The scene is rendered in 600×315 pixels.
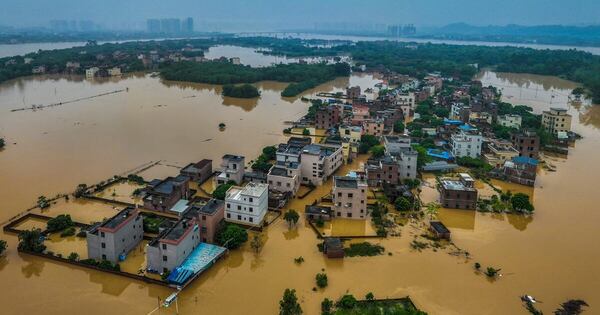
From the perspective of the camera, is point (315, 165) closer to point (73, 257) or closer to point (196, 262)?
point (196, 262)

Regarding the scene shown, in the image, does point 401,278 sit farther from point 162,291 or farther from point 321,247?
point 162,291

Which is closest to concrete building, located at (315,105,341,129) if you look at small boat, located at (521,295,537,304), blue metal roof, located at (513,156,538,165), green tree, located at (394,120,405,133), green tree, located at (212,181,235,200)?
green tree, located at (394,120,405,133)

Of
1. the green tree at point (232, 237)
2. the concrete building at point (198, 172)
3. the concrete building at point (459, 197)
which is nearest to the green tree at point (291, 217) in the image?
the green tree at point (232, 237)

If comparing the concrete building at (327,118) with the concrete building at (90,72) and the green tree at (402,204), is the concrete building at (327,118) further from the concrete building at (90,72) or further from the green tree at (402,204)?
the concrete building at (90,72)

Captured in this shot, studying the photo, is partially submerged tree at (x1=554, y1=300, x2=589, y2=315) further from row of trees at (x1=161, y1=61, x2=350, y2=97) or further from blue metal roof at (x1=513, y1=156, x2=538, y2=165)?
row of trees at (x1=161, y1=61, x2=350, y2=97)

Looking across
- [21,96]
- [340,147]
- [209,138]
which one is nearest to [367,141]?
[340,147]

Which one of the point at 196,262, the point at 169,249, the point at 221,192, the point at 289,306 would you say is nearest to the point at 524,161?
the point at 221,192
